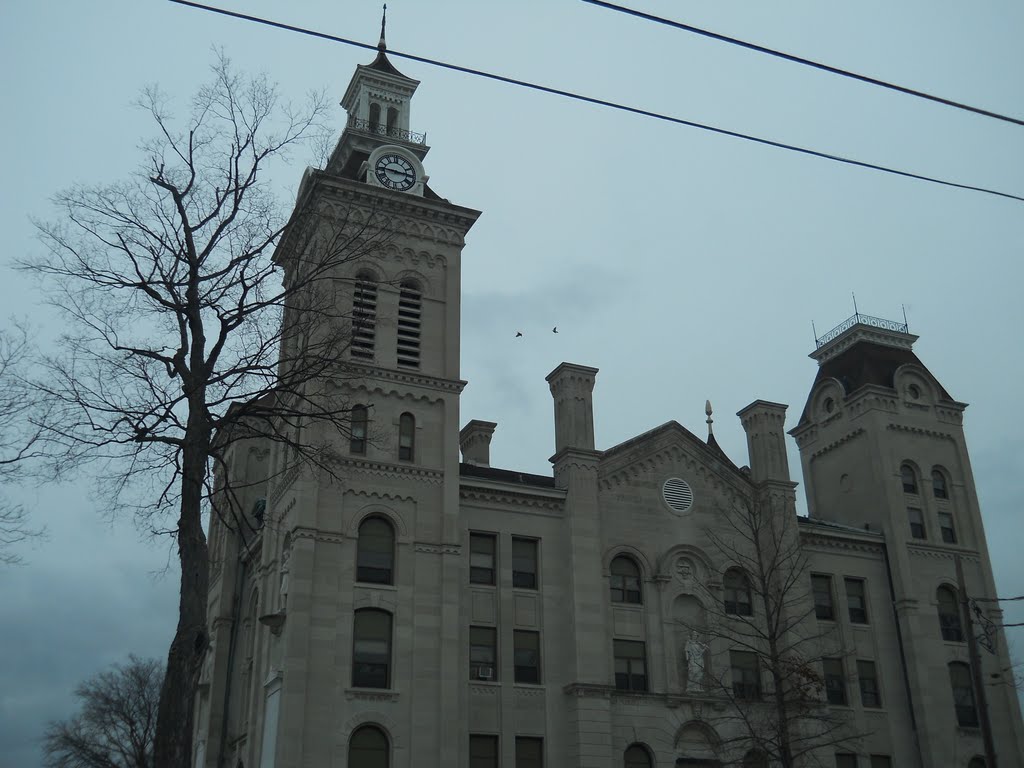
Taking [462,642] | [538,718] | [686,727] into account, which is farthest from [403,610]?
[686,727]

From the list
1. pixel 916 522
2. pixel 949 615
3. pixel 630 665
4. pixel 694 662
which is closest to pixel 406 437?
pixel 630 665

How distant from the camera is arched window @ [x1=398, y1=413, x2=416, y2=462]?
117 feet

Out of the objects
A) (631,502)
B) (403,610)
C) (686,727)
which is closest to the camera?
(403,610)

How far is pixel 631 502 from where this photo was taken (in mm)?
38344

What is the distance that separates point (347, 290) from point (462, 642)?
13.2 m

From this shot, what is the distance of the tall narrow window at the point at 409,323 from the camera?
37.3 metres

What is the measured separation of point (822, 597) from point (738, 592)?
4288 millimetres

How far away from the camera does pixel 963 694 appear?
1614 inches

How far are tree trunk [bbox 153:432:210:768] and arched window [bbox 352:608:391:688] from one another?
14.2 meters

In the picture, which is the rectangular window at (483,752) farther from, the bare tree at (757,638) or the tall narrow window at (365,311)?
the tall narrow window at (365,311)

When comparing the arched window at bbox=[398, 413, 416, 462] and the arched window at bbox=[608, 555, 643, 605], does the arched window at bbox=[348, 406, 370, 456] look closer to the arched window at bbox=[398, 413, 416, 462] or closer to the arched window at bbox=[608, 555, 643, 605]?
the arched window at bbox=[398, 413, 416, 462]

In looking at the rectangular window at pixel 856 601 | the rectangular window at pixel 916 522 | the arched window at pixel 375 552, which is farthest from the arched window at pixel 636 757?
the rectangular window at pixel 916 522

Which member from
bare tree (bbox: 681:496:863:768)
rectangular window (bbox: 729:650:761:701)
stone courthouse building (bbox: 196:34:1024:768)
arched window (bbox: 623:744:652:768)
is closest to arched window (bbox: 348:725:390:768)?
stone courthouse building (bbox: 196:34:1024:768)

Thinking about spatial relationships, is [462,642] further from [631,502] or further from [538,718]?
[631,502]
